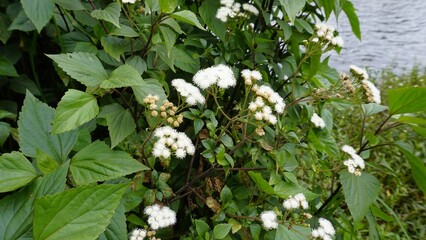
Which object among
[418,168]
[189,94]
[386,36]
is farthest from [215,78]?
[386,36]

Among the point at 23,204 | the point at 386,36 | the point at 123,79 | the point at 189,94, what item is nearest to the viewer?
the point at 23,204

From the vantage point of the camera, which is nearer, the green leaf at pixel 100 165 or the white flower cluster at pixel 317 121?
the green leaf at pixel 100 165

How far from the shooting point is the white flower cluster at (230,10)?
1.06m

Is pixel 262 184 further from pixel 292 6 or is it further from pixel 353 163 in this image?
pixel 292 6

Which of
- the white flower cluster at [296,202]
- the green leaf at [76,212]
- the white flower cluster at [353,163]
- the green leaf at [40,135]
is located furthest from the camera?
the white flower cluster at [353,163]

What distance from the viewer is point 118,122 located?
0.88 m

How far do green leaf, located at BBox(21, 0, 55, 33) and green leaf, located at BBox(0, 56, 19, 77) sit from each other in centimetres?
24

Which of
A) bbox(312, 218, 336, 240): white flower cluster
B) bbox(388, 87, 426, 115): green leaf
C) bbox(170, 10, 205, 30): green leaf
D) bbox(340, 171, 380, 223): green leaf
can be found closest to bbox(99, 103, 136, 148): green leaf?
bbox(170, 10, 205, 30): green leaf

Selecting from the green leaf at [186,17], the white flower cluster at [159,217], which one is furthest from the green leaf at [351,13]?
the white flower cluster at [159,217]

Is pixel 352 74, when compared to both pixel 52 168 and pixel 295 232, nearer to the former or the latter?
pixel 295 232

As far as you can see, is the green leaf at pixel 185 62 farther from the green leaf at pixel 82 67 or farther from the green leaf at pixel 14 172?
the green leaf at pixel 14 172

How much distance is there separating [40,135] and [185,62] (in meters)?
0.44

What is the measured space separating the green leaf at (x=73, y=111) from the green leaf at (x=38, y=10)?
263mm

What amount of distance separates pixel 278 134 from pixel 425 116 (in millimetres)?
1922
